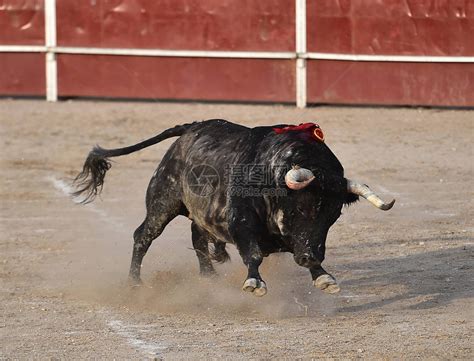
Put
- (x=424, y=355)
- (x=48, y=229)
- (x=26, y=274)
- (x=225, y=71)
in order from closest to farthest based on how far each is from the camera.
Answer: (x=424, y=355) < (x=26, y=274) < (x=48, y=229) < (x=225, y=71)

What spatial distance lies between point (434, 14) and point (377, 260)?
6.22m

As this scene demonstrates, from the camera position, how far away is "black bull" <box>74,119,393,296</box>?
5895mm

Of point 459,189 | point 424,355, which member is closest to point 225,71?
point 459,189

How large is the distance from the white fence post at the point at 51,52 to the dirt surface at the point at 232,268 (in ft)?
5.06

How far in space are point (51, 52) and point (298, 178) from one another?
9055 millimetres

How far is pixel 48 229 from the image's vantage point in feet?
28.9

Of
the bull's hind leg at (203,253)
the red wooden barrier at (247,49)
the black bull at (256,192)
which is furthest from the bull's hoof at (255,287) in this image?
the red wooden barrier at (247,49)

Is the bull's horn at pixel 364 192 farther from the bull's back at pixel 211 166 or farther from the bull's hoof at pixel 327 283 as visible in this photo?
the bull's back at pixel 211 166

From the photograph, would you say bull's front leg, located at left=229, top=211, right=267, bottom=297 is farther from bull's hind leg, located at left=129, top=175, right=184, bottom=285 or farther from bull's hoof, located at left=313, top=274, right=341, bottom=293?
bull's hind leg, located at left=129, top=175, right=184, bottom=285

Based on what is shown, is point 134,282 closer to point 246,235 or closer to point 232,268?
point 232,268

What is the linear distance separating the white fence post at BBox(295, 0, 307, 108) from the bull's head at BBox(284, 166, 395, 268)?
7818 millimetres

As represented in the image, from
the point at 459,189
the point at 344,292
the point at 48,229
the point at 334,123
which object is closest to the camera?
the point at 344,292

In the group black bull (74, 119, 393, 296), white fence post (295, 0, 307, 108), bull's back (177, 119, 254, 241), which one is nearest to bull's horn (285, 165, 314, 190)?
black bull (74, 119, 393, 296)

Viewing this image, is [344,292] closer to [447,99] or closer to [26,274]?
[26,274]
